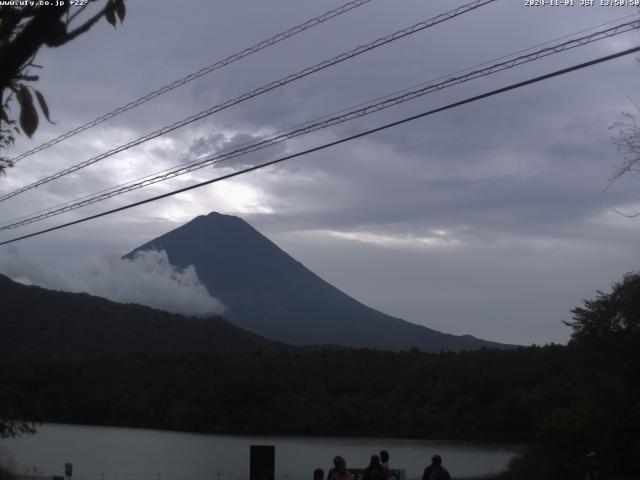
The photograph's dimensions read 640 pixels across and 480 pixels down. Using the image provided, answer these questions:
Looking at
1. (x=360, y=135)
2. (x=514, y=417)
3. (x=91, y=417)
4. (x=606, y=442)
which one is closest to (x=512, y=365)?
(x=514, y=417)

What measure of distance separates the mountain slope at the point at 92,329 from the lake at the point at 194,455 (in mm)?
30495

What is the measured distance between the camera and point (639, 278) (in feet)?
92.1

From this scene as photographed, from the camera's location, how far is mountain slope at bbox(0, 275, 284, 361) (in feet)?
319

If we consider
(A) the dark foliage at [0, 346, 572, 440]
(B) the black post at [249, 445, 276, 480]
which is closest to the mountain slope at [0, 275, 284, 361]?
(A) the dark foliage at [0, 346, 572, 440]

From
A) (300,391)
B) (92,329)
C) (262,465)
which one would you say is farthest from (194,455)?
(92,329)

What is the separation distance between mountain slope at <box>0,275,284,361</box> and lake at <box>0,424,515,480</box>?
100 ft

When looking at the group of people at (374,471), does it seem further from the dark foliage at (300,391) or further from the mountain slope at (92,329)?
the mountain slope at (92,329)

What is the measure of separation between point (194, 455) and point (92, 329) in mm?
60356

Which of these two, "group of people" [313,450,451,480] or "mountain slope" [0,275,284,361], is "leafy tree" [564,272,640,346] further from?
"mountain slope" [0,275,284,361]

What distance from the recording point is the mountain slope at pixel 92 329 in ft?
319

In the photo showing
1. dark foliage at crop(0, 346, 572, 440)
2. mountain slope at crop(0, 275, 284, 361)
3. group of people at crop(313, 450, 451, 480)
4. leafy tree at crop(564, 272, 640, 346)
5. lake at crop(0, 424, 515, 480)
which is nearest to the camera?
group of people at crop(313, 450, 451, 480)

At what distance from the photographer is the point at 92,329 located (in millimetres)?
108188

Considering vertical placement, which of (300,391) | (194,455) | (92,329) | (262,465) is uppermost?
(92,329)

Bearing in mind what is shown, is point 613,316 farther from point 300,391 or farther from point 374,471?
point 300,391
